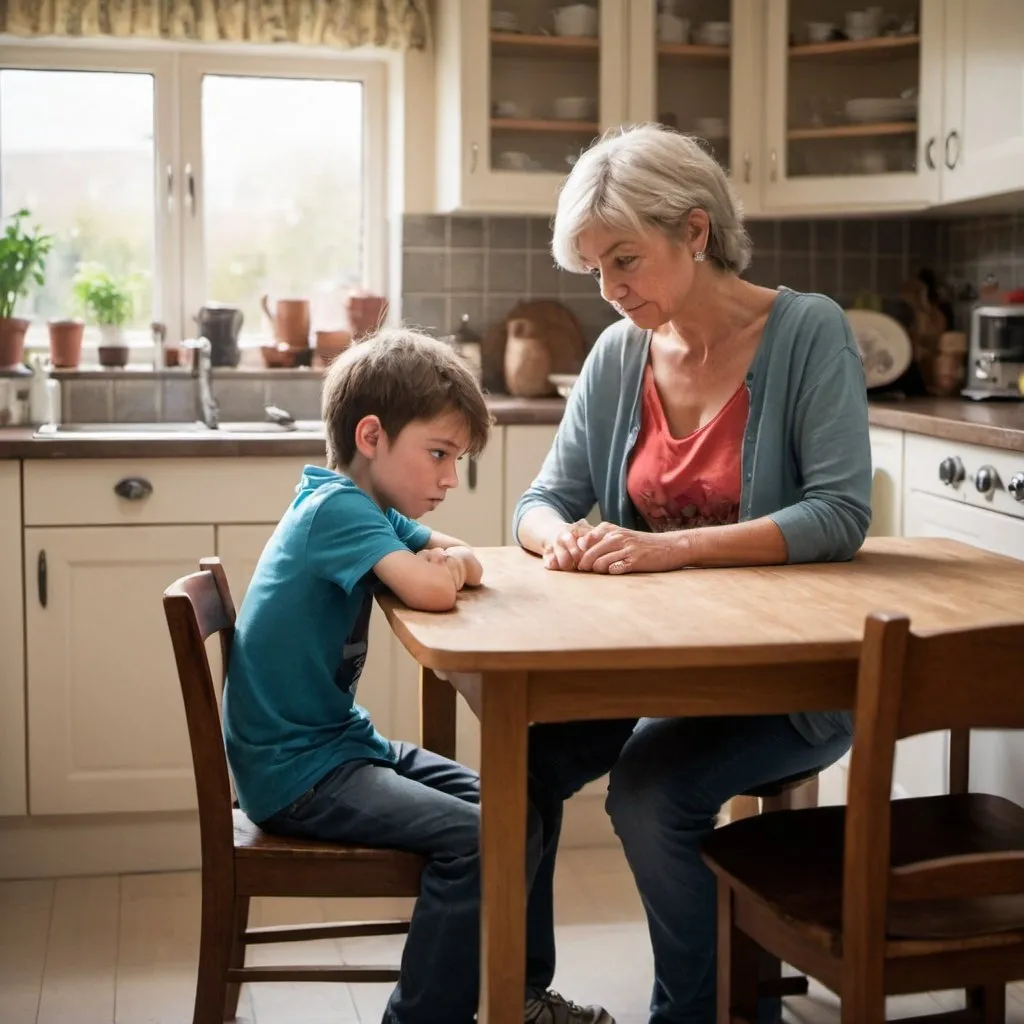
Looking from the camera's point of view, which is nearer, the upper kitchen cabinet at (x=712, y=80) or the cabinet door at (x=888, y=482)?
the cabinet door at (x=888, y=482)

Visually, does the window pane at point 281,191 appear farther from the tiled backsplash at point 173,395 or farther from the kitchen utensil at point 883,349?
the kitchen utensil at point 883,349

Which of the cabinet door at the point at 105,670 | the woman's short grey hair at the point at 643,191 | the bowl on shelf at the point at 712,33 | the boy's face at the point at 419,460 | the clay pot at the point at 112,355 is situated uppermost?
the bowl on shelf at the point at 712,33

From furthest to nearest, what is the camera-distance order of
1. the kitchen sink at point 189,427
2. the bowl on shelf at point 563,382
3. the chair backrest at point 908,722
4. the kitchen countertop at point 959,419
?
the bowl on shelf at point 563,382, the kitchen sink at point 189,427, the kitchen countertop at point 959,419, the chair backrest at point 908,722

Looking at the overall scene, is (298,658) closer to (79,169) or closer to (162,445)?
(162,445)

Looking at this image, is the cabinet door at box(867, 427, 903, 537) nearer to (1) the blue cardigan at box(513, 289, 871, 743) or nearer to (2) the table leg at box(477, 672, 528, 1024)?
(1) the blue cardigan at box(513, 289, 871, 743)

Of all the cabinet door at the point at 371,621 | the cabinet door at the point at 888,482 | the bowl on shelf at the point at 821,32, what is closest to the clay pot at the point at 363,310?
the cabinet door at the point at 371,621

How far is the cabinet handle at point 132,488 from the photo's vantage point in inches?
127

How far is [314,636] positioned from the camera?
192cm

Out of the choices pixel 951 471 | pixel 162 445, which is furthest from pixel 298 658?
pixel 951 471

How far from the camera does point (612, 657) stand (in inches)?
60.9

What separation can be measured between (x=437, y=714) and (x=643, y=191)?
83 cm

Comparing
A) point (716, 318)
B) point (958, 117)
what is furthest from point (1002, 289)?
point (716, 318)

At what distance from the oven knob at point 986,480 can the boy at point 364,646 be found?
1193 mm

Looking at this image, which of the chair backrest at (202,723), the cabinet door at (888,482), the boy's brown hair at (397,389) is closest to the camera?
the chair backrest at (202,723)
